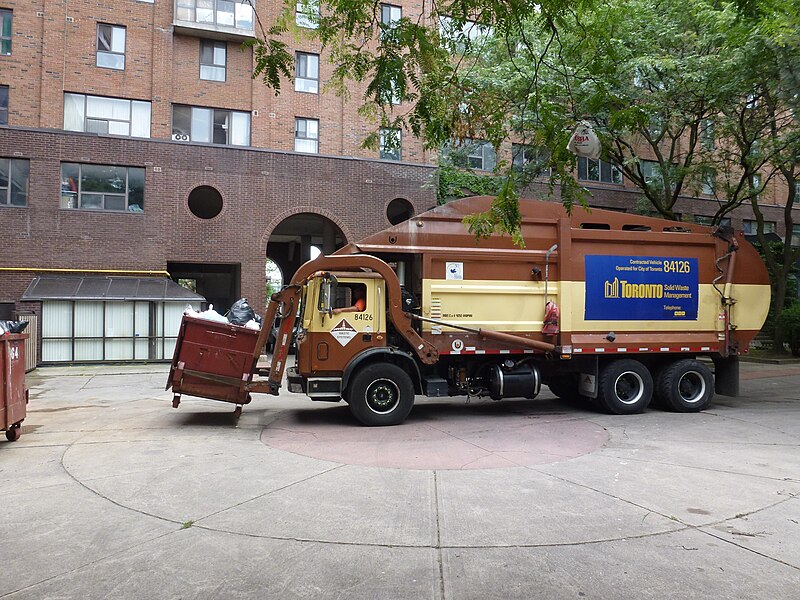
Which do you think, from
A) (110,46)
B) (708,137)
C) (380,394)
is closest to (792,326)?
(708,137)

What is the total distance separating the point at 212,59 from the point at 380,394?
17.8 m

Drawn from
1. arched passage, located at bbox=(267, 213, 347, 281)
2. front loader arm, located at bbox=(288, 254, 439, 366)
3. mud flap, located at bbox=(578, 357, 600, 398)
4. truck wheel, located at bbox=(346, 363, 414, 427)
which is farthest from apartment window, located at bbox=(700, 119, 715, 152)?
truck wheel, located at bbox=(346, 363, 414, 427)

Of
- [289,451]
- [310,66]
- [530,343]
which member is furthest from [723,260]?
[310,66]

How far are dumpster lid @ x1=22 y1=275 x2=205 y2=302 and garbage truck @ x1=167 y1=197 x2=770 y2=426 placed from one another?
11.2 meters

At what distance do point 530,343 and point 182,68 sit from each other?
1797 centimetres

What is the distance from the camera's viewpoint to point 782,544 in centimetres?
427

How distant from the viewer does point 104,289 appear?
752 inches

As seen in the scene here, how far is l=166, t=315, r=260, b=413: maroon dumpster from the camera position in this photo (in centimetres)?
865

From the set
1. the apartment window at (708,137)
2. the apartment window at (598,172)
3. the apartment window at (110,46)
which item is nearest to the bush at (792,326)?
the apartment window at (708,137)

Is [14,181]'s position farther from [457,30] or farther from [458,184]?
[457,30]

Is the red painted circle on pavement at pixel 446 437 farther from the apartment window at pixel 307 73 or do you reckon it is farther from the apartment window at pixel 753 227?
the apartment window at pixel 753 227

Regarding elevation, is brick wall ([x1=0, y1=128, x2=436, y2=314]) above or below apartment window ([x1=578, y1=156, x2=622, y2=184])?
below

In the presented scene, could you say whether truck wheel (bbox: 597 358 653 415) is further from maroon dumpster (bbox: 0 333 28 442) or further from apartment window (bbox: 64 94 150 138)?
apartment window (bbox: 64 94 150 138)

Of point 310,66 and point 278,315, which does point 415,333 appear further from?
point 310,66
